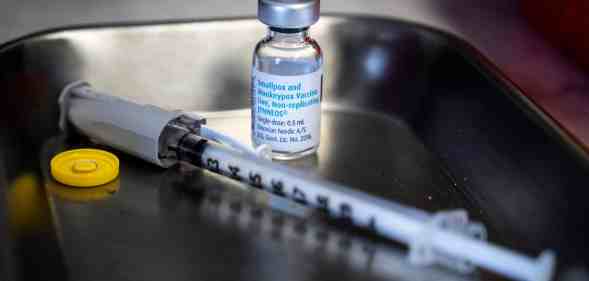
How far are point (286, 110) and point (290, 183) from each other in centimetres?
7

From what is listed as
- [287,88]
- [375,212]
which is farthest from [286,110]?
[375,212]

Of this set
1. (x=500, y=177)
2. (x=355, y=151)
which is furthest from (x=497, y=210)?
(x=355, y=151)

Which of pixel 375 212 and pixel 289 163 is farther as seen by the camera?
pixel 289 163

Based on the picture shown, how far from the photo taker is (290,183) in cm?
58

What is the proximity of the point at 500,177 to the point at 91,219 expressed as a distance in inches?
12.4

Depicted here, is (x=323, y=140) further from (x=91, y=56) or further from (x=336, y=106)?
(x=91, y=56)

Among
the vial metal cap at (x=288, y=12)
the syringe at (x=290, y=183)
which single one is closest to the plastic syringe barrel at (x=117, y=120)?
the syringe at (x=290, y=183)

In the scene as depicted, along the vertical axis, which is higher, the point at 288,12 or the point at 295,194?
the point at 288,12

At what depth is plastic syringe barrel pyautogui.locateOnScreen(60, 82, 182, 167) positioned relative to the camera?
623 millimetres

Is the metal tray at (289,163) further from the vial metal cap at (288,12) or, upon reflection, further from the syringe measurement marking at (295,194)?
the vial metal cap at (288,12)

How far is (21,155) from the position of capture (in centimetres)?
65

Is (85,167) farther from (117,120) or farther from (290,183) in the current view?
(290,183)

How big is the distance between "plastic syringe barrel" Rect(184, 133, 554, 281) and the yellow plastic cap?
0.07 meters

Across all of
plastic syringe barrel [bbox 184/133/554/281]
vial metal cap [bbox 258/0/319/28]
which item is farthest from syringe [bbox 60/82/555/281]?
A: vial metal cap [bbox 258/0/319/28]
